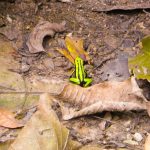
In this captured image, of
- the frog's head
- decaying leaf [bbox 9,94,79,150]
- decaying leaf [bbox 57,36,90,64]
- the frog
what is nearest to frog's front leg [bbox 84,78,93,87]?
the frog

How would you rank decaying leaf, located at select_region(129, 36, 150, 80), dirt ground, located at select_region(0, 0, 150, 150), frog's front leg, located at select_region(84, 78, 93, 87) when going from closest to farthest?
dirt ground, located at select_region(0, 0, 150, 150) < decaying leaf, located at select_region(129, 36, 150, 80) < frog's front leg, located at select_region(84, 78, 93, 87)

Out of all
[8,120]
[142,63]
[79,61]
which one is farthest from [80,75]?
[8,120]

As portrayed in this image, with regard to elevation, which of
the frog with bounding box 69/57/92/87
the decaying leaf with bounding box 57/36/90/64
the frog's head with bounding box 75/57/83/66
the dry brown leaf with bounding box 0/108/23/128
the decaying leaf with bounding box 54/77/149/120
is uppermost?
the decaying leaf with bounding box 57/36/90/64

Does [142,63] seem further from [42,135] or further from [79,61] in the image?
[42,135]

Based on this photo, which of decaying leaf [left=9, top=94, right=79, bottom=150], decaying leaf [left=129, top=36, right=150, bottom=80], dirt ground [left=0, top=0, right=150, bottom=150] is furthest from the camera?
decaying leaf [left=129, top=36, right=150, bottom=80]

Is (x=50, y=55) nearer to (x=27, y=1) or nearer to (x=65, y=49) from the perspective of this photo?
(x=65, y=49)

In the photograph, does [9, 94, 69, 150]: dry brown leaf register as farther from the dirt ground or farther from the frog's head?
the frog's head

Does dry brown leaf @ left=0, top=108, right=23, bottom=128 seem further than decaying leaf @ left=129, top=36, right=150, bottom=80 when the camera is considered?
No
